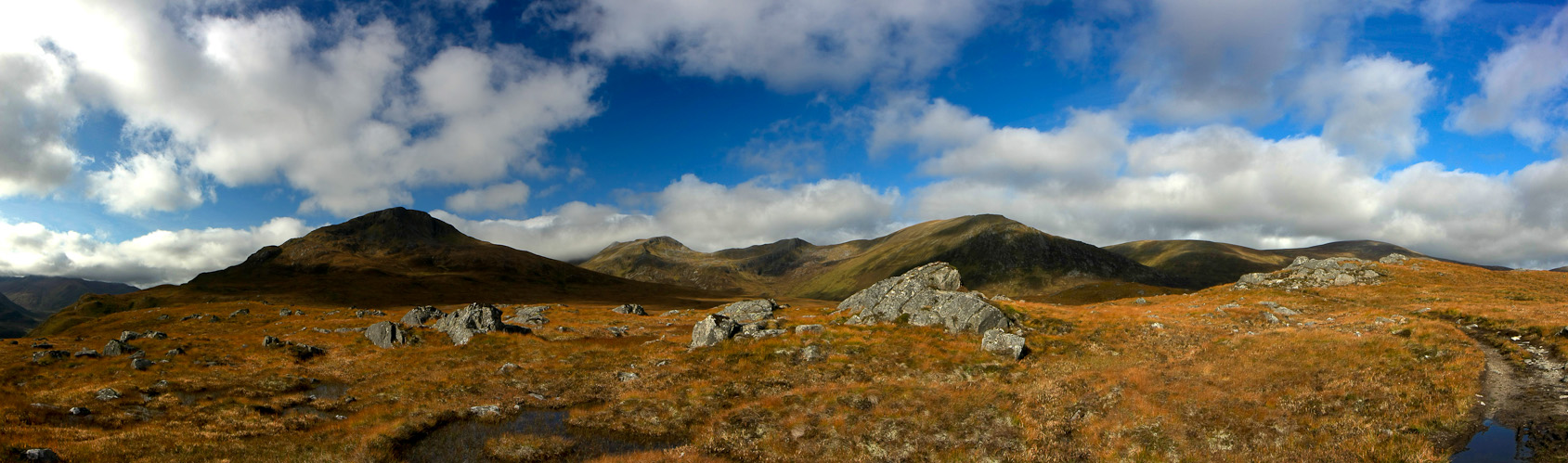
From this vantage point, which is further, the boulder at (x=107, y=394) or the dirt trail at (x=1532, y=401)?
the boulder at (x=107, y=394)

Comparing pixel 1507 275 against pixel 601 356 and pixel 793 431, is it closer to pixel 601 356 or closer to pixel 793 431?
pixel 793 431

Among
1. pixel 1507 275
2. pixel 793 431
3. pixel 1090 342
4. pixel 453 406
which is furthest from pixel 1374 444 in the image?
pixel 1507 275

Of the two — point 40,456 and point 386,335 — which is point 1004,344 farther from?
point 386,335

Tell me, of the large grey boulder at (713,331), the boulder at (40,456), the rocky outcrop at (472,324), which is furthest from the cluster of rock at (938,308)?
the boulder at (40,456)

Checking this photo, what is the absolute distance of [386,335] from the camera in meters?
51.3

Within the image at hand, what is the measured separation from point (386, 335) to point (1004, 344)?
5599 centimetres

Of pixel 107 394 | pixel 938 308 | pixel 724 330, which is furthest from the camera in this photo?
pixel 938 308

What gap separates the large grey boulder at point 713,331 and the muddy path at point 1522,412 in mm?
39000

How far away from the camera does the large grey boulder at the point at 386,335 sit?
50.9 metres

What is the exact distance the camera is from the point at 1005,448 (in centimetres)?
2053

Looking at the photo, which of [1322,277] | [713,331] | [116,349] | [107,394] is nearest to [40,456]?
[107,394]

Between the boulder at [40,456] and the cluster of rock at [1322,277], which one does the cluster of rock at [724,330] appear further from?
the cluster of rock at [1322,277]

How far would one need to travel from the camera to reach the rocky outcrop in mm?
52516

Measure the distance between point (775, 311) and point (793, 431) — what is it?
162ft
